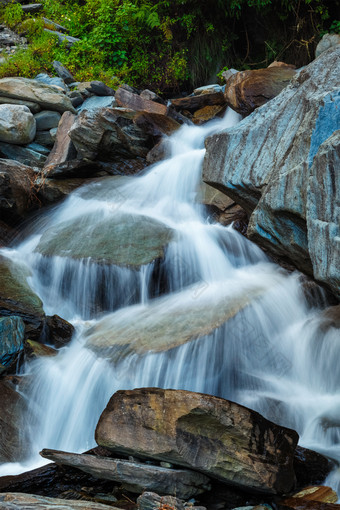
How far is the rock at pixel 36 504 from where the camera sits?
254 centimetres

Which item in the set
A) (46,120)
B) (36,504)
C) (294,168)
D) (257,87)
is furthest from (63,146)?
(36,504)

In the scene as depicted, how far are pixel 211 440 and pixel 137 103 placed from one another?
7.99m

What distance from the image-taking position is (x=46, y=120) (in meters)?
9.77

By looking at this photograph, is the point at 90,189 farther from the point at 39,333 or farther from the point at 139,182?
the point at 39,333

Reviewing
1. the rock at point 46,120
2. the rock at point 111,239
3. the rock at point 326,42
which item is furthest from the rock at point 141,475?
the rock at point 326,42

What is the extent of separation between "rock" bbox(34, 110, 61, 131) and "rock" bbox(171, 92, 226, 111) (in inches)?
94.1

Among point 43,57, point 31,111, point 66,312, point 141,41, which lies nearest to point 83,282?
point 66,312

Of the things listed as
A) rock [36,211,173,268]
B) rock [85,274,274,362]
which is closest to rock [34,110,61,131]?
rock [36,211,173,268]

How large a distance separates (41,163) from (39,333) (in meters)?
4.56

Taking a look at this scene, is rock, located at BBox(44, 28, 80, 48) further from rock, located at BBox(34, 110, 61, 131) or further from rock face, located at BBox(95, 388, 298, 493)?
rock face, located at BBox(95, 388, 298, 493)

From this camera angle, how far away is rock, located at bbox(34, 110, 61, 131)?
9.74m

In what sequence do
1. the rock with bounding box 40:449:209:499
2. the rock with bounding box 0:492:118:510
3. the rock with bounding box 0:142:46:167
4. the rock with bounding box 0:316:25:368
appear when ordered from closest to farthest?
the rock with bounding box 0:492:118:510, the rock with bounding box 40:449:209:499, the rock with bounding box 0:316:25:368, the rock with bounding box 0:142:46:167

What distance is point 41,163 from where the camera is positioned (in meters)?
9.20

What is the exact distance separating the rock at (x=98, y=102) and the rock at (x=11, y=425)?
22.7 feet
